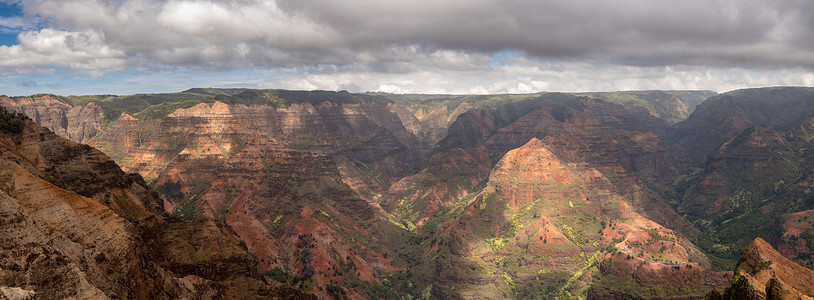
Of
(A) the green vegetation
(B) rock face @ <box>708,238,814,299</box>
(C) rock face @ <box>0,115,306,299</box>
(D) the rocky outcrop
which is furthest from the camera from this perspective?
(D) the rocky outcrop

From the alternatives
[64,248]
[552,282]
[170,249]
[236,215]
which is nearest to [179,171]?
[236,215]

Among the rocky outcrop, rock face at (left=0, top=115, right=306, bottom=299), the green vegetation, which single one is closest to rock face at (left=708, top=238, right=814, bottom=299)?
the rocky outcrop

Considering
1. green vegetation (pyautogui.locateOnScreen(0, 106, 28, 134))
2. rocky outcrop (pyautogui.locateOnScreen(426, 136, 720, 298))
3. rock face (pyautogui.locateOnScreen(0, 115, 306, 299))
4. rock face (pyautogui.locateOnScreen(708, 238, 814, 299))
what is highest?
green vegetation (pyautogui.locateOnScreen(0, 106, 28, 134))

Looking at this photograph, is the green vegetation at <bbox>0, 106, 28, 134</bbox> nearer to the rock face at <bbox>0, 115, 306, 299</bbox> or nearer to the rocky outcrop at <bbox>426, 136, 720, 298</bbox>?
the rock face at <bbox>0, 115, 306, 299</bbox>

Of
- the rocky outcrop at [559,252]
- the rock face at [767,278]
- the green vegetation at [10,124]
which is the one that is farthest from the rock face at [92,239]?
the rocky outcrop at [559,252]

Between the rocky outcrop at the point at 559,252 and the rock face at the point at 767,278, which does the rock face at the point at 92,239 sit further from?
the rocky outcrop at the point at 559,252

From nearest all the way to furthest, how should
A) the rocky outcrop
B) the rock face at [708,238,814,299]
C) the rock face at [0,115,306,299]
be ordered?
the rock face at [0,115,306,299] → the rock face at [708,238,814,299] → the rocky outcrop

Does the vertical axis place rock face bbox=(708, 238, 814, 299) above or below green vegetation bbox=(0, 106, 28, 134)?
below

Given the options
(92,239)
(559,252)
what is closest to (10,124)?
(92,239)

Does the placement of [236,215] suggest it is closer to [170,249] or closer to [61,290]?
[170,249]
